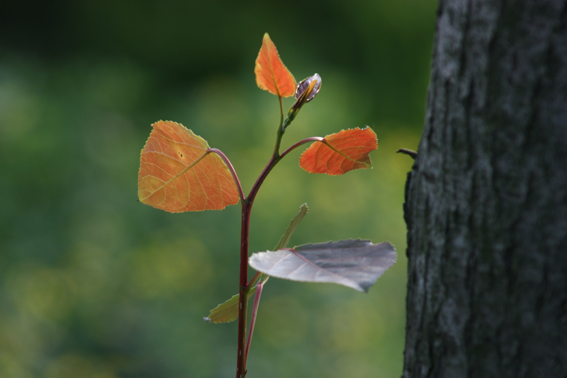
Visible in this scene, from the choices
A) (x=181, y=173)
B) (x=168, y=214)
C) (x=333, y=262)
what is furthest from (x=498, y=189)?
(x=168, y=214)

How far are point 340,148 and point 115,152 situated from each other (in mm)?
1471

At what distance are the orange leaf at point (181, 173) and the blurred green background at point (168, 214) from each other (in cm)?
113

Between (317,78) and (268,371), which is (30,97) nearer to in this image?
(268,371)

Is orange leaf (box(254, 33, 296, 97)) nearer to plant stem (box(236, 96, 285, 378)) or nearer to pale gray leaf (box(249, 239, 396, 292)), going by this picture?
plant stem (box(236, 96, 285, 378))

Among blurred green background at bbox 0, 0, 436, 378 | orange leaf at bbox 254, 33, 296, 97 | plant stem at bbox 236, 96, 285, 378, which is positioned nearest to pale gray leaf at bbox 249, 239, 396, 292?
plant stem at bbox 236, 96, 285, 378

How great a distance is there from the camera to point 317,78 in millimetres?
385

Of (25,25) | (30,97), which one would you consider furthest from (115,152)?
(25,25)

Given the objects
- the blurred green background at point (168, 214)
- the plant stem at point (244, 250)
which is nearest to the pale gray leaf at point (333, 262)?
the plant stem at point (244, 250)

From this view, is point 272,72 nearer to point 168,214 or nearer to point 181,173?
point 181,173

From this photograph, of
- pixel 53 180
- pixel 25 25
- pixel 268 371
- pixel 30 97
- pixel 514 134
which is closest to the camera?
pixel 514 134

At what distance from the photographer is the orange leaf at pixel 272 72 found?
1.20 ft

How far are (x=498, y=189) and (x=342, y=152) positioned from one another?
139mm

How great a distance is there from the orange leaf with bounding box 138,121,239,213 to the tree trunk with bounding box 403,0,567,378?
0.62 feet

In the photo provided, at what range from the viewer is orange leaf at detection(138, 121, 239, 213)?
397mm
